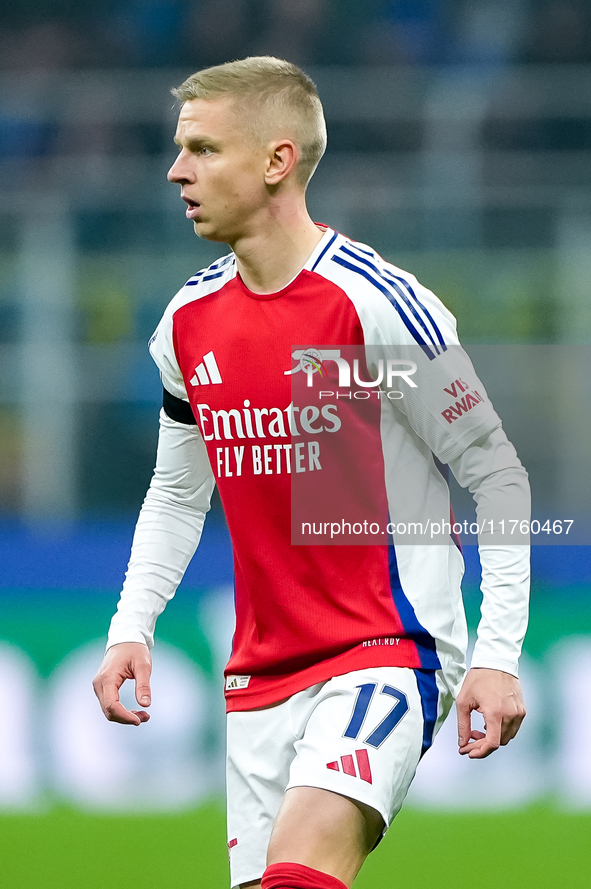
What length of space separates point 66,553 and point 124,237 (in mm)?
1651

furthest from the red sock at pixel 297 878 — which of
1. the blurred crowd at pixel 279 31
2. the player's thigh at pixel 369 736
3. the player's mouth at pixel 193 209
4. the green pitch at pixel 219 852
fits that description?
the blurred crowd at pixel 279 31

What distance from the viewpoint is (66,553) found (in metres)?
5.06

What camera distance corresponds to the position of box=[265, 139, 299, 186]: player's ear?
7.44 feet

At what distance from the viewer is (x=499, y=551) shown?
207cm

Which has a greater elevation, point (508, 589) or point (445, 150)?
point (445, 150)

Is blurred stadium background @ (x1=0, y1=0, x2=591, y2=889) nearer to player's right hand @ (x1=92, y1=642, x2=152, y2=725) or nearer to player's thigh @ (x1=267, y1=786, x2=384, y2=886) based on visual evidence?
player's right hand @ (x1=92, y1=642, x2=152, y2=725)

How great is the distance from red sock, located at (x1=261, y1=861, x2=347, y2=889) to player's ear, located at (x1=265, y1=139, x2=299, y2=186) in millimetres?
1205

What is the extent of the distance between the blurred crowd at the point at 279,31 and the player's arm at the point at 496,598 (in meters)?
6.38

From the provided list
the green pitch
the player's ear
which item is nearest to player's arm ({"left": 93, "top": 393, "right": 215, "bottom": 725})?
the player's ear

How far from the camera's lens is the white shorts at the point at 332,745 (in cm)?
197

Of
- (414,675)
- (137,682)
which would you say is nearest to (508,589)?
(414,675)

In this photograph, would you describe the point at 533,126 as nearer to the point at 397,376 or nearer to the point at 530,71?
the point at 530,71

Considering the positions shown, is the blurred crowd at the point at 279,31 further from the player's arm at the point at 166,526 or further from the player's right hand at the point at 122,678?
the player's right hand at the point at 122,678

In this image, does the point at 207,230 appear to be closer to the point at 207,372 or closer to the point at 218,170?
the point at 218,170
